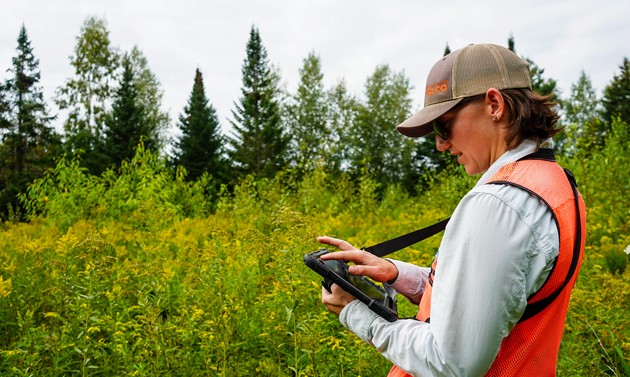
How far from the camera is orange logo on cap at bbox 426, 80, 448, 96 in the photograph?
1.23 meters

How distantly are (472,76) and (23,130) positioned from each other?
3242 centimetres

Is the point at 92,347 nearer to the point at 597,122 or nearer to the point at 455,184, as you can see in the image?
the point at 455,184

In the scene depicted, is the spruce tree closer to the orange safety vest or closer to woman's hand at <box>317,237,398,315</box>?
woman's hand at <box>317,237,398,315</box>

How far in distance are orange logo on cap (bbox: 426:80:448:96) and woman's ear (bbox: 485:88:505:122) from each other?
0.10m

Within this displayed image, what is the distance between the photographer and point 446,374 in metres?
1.02

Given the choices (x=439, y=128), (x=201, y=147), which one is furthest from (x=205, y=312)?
(x=201, y=147)

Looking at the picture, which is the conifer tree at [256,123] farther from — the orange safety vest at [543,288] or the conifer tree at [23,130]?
the orange safety vest at [543,288]

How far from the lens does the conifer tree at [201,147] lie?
31.2 metres

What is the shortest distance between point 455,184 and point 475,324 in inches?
271

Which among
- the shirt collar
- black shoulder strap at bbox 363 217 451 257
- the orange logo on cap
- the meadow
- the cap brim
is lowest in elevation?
the meadow

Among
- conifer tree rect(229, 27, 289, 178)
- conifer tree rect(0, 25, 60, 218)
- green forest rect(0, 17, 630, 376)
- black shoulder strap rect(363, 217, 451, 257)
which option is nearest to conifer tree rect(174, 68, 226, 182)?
conifer tree rect(229, 27, 289, 178)

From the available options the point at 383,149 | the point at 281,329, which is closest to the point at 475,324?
the point at 281,329

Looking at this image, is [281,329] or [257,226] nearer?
[281,329]

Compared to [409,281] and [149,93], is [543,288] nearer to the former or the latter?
[409,281]
